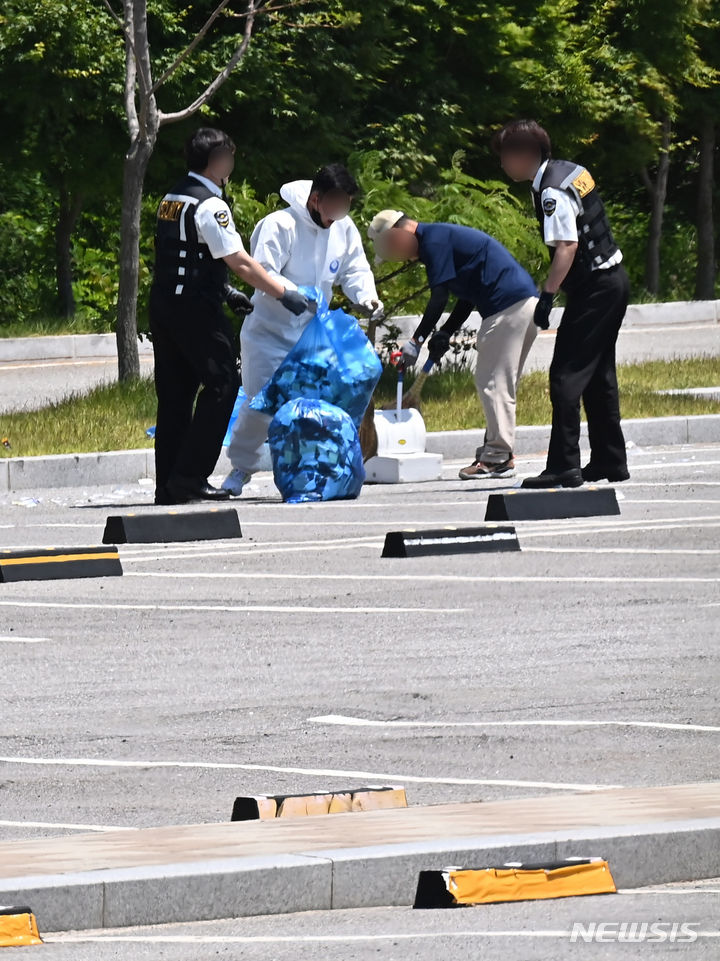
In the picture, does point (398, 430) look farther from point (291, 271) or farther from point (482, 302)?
point (291, 271)

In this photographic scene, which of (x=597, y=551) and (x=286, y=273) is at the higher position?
(x=286, y=273)

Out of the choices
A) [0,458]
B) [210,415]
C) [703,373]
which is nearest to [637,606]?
[210,415]

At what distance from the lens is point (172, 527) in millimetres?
10328

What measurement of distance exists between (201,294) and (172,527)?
1.67 metres

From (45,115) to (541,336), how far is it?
773 centimetres

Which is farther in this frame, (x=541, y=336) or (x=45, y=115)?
(x=541, y=336)

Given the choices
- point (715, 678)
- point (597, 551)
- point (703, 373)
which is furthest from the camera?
point (703, 373)

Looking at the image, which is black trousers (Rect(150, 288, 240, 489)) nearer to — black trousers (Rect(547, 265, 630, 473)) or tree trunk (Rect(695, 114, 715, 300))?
black trousers (Rect(547, 265, 630, 473))

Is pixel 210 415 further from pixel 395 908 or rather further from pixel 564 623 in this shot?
pixel 395 908

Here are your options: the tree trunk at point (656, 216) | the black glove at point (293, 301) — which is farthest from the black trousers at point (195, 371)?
the tree trunk at point (656, 216)

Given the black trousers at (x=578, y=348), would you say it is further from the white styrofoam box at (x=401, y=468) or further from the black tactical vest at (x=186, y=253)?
the black tactical vest at (x=186, y=253)

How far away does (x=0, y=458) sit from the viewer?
1391cm

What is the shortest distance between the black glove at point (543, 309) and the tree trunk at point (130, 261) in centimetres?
673

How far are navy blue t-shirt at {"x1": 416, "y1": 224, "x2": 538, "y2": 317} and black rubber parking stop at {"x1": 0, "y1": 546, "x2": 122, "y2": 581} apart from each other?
12.6 feet
